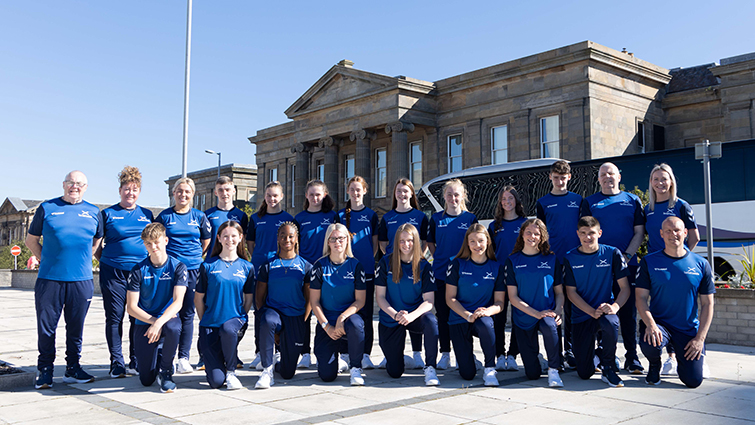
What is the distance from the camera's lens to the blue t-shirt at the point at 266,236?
7.76m

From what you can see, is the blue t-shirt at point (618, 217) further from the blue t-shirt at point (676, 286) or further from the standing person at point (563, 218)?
the blue t-shirt at point (676, 286)

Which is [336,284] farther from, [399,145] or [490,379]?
[399,145]

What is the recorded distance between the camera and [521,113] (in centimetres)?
3067

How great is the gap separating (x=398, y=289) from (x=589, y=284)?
1984 millimetres

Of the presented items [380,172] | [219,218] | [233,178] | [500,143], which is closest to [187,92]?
[219,218]

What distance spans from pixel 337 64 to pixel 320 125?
4015 millimetres

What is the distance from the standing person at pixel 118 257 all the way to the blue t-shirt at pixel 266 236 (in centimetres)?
127

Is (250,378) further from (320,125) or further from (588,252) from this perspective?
(320,125)

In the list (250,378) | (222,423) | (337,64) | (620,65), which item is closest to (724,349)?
(250,378)

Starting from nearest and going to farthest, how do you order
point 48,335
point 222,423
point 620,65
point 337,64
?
point 222,423 < point 48,335 < point 620,65 < point 337,64

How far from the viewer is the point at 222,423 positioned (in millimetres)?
4996

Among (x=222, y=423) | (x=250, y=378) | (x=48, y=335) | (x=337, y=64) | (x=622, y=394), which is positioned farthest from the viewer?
(x=337, y=64)

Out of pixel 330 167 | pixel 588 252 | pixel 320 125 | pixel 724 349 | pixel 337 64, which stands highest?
pixel 337 64

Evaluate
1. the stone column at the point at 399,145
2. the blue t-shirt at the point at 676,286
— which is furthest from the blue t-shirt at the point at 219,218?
the stone column at the point at 399,145
